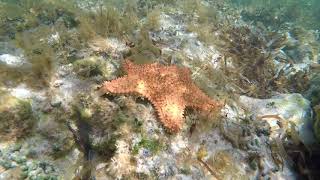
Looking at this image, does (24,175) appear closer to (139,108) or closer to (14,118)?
(14,118)

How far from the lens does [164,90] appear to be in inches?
164

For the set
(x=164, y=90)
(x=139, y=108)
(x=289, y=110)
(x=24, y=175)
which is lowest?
(x=24, y=175)

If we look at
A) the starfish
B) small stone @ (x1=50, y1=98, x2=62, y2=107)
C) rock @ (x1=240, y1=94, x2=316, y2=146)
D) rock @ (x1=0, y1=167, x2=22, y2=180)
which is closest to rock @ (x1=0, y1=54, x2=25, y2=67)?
small stone @ (x1=50, y1=98, x2=62, y2=107)

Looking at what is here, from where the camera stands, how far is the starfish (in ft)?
13.2

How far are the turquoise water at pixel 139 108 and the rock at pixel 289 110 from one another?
23mm

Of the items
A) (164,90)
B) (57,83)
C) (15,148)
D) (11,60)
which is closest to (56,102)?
(57,83)

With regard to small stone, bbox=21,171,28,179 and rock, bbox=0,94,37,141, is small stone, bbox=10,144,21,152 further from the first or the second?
small stone, bbox=21,171,28,179

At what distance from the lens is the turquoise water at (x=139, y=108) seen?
12.7 feet

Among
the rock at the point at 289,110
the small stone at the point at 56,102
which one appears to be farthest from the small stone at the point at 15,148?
the rock at the point at 289,110

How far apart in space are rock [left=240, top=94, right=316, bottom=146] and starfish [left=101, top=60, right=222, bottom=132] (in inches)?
58.8

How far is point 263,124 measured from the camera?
5035 millimetres

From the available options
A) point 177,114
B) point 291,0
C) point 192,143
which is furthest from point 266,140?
point 291,0

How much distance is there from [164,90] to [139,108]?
17.7 inches

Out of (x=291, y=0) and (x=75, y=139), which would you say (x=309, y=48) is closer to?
(x=291, y=0)
